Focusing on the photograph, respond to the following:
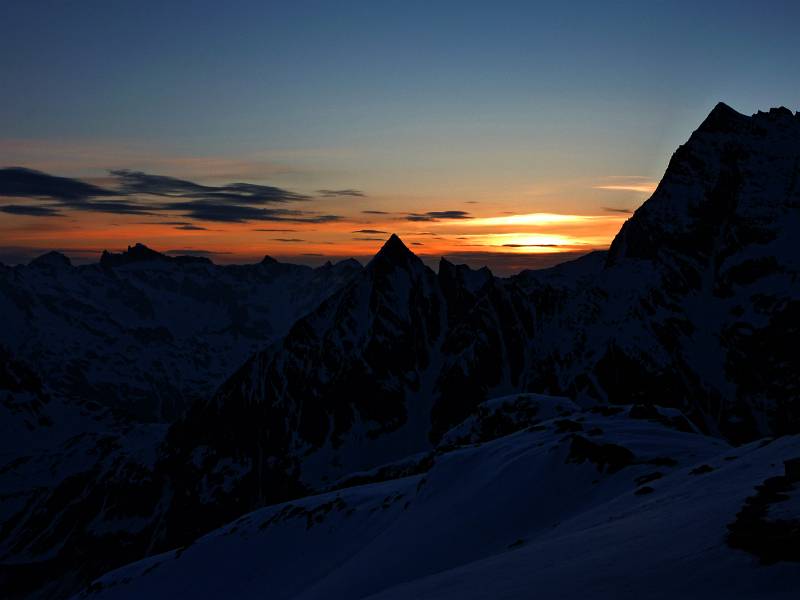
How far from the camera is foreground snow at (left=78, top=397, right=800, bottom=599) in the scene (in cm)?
1692

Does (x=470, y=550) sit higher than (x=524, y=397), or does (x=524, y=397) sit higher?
(x=470, y=550)

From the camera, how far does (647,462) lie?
48.2 m

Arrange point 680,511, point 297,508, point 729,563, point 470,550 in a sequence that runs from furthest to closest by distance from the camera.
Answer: point 297,508
point 470,550
point 680,511
point 729,563

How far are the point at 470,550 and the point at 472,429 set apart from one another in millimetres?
81935

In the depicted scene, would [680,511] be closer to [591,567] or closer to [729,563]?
[591,567]

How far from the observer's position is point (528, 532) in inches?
1779

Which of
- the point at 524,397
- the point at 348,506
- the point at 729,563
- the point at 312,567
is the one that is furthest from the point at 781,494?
the point at 524,397

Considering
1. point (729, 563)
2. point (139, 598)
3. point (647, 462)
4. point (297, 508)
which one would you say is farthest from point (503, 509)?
point (139, 598)

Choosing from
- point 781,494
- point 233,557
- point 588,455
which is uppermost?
point 781,494

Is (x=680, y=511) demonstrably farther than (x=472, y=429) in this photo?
No

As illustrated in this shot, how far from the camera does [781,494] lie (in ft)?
69.1

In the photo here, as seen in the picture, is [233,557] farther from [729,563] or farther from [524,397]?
[729,563]

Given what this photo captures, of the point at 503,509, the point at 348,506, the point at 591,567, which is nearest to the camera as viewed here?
the point at 591,567

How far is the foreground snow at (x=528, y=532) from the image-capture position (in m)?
16.9
